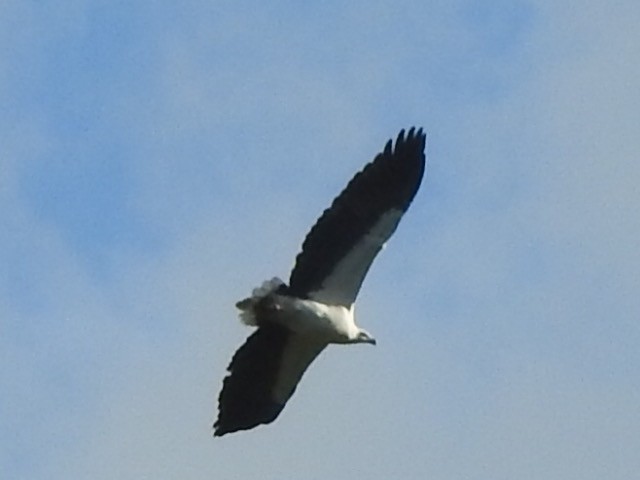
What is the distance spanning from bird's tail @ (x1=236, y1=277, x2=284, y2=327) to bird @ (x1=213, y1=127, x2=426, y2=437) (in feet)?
0.04

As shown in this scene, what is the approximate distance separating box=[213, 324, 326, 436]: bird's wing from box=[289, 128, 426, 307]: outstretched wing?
698 mm

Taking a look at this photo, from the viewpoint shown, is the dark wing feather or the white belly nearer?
the white belly

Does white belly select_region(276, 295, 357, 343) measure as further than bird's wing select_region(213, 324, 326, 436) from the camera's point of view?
No

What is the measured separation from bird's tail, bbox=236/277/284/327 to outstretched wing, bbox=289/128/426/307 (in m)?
0.19

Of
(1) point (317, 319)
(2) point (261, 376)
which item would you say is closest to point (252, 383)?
(2) point (261, 376)

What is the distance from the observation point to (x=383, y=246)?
216 ft

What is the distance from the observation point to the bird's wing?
66000 millimetres

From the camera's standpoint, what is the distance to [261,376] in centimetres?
6619

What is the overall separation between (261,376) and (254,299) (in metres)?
1.12

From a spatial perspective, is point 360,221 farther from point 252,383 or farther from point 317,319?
point 252,383

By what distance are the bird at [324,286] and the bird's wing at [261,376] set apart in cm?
1

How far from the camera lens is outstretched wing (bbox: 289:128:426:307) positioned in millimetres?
65375

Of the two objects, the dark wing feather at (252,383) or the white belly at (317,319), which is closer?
the white belly at (317,319)

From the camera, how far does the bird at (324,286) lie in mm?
65375
